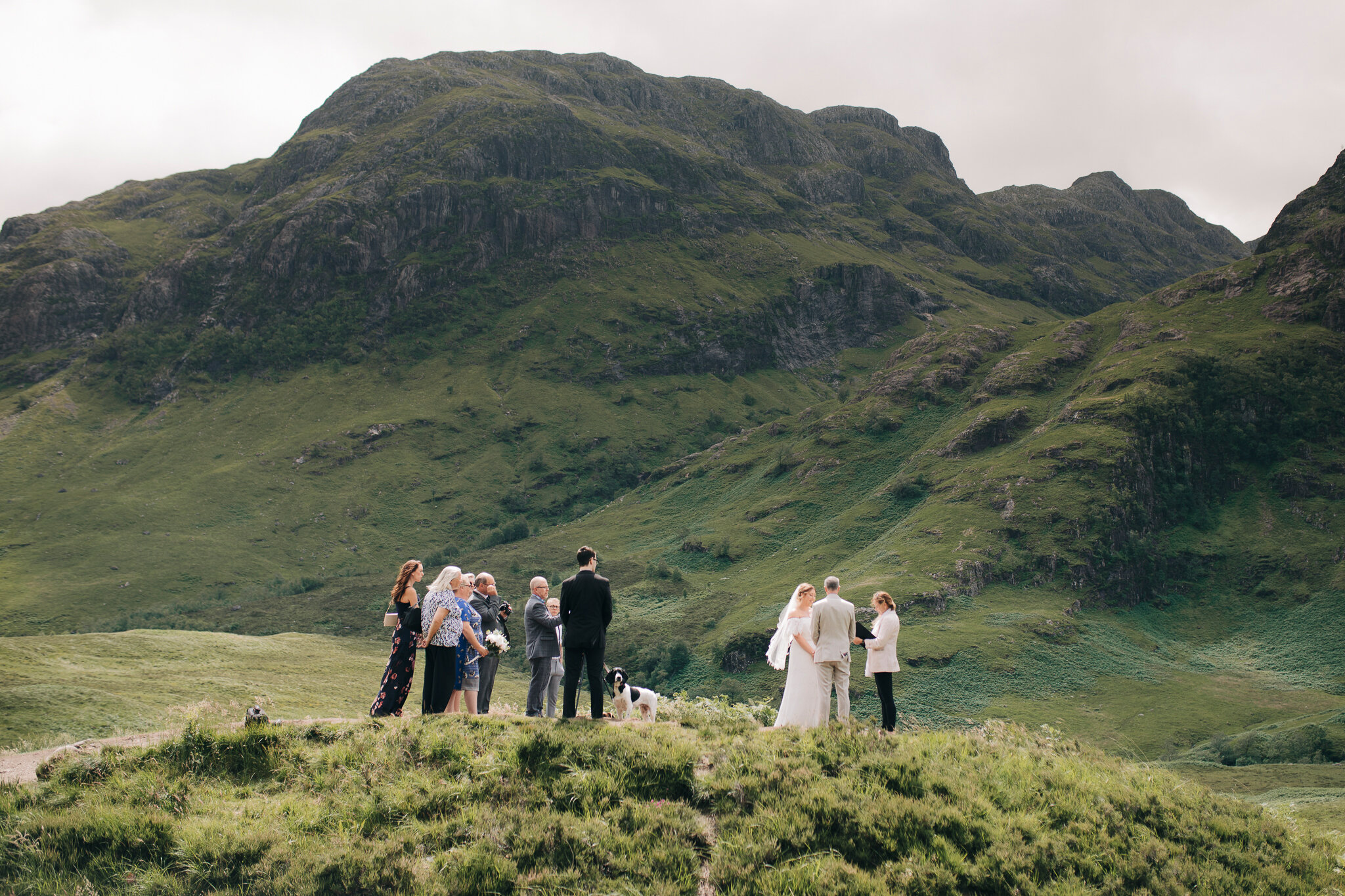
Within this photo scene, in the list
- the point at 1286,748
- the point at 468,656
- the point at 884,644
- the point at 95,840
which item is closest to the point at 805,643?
the point at 884,644

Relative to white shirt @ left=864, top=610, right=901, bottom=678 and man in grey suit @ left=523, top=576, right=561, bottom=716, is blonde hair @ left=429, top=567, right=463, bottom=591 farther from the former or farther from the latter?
white shirt @ left=864, top=610, right=901, bottom=678

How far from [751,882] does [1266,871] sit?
8.55 meters

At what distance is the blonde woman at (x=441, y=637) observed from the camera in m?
16.5

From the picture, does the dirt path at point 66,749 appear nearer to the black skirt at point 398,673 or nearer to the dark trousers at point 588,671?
the black skirt at point 398,673

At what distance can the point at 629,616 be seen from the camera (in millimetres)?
99750

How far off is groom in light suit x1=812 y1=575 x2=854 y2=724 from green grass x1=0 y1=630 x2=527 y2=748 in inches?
381

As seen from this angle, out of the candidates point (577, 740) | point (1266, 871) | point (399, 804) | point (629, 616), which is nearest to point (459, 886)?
point (399, 804)

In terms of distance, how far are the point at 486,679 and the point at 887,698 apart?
9.98 metres

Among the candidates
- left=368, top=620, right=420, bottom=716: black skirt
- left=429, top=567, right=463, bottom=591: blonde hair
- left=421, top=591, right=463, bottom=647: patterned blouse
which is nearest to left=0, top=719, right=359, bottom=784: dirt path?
left=368, top=620, right=420, bottom=716: black skirt

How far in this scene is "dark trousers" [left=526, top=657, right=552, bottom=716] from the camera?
715 inches

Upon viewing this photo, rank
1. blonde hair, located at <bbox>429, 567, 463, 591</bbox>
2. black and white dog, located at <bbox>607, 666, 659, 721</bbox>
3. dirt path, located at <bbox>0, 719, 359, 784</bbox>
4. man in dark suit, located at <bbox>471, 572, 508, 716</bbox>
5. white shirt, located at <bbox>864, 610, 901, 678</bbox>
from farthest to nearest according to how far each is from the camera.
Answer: black and white dog, located at <bbox>607, 666, 659, 721</bbox> → man in dark suit, located at <bbox>471, 572, 508, 716</bbox> → white shirt, located at <bbox>864, 610, 901, 678</bbox> → blonde hair, located at <bbox>429, 567, 463, 591</bbox> → dirt path, located at <bbox>0, 719, 359, 784</bbox>

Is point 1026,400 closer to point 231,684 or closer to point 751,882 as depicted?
point 231,684

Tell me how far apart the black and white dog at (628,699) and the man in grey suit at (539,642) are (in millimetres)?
1974

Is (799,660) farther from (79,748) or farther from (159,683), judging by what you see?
(159,683)
